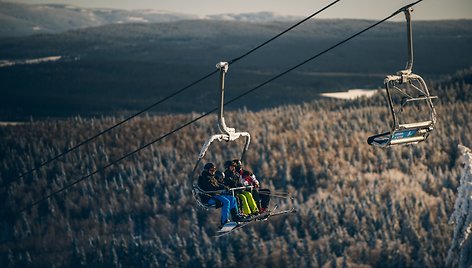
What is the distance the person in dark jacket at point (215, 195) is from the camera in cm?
2550

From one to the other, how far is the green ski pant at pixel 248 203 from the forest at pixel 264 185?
40.8 m

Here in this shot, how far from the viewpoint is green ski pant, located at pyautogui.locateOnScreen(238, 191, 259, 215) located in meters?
Result: 25.7

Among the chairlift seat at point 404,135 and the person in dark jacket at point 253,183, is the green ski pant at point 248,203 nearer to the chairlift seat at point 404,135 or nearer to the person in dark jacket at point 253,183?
the person in dark jacket at point 253,183

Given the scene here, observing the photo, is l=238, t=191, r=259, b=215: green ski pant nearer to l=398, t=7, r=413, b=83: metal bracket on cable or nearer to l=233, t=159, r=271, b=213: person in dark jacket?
l=233, t=159, r=271, b=213: person in dark jacket

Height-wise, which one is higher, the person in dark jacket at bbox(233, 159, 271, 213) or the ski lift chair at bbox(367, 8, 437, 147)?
the ski lift chair at bbox(367, 8, 437, 147)

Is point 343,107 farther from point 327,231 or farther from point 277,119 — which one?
point 327,231

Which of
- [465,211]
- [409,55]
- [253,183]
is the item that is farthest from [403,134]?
[465,211]

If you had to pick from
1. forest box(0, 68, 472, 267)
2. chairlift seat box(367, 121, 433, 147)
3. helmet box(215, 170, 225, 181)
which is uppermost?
chairlift seat box(367, 121, 433, 147)

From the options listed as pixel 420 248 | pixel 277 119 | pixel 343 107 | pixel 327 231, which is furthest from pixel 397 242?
pixel 343 107

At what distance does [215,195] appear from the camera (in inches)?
1021

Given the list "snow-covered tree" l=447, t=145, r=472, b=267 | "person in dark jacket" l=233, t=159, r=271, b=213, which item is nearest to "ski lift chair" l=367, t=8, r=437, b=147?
"person in dark jacket" l=233, t=159, r=271, b=213

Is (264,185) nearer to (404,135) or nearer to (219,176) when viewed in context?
(219,176)

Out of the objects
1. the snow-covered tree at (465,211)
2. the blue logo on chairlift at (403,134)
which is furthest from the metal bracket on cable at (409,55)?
the snow-covered tree at (465,211)

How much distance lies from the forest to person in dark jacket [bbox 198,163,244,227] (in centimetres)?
4090
